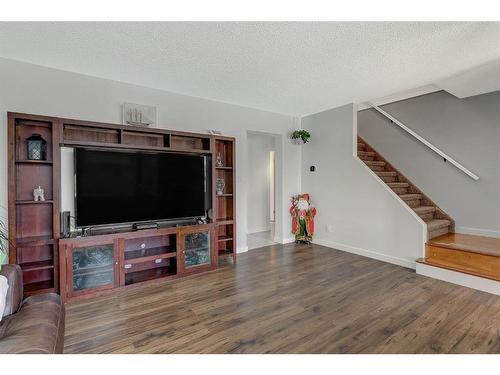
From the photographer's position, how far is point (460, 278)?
9.49 feet

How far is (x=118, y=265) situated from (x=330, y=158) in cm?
366

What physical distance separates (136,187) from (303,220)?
3009 millimetres

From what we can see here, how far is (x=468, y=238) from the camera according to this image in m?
3.70

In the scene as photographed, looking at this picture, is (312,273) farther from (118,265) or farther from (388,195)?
(118,265)

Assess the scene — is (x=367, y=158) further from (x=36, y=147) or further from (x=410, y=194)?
(x=36, y=147)

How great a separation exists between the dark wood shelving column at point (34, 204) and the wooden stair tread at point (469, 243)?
4.46 metres

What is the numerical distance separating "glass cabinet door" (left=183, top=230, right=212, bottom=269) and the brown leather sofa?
1560 mm

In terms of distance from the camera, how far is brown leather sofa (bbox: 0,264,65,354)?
1229 mm

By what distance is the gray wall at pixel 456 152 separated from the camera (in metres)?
3.85

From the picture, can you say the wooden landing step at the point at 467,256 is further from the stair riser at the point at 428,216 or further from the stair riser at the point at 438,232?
the stair riser at the point at 428,216

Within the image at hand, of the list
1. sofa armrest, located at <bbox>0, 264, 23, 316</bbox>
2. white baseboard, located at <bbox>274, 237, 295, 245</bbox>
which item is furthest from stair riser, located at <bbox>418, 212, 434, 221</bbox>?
sofa armrest, located at <bbox>0, 264, 23, 316</bbox>

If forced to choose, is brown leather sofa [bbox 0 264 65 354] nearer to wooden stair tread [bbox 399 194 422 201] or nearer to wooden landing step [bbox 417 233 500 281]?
wooden landing step [bbox 417 233 500 281]

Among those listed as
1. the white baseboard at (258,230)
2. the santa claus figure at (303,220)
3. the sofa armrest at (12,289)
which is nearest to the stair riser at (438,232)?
the santa claus figure at (303,220)
